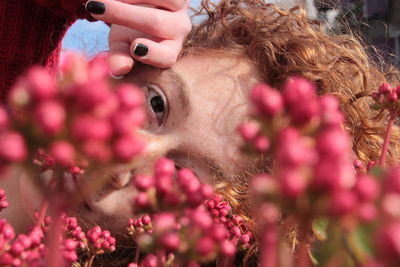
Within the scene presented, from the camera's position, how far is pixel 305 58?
151cm

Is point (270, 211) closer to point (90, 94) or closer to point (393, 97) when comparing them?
point (90, 94)

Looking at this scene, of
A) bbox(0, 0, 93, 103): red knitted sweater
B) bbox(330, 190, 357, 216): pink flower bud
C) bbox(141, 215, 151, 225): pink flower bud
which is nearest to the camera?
bbox(330, 190, 357, 216): pink flower bud

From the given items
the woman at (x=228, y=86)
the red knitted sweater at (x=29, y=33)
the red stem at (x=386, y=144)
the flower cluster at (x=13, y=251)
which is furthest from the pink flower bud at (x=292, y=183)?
the red knitted sweater at (x=29, y=33)

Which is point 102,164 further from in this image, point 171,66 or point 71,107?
point 171,66

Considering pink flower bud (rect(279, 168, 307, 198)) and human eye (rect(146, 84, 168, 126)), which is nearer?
pink flower bud (rect(279, 168, 307, 198))

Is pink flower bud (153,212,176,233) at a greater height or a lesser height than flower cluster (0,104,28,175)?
lesser

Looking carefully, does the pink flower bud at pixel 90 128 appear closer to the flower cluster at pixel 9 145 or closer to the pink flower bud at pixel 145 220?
the flower cluster at pixel 9 145

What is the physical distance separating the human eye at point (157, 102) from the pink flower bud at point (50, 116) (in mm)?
1040

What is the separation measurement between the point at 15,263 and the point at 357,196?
0.29m

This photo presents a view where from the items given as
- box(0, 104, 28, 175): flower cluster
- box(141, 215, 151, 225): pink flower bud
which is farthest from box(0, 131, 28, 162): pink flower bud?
box(141, 215, 151, 225): pink flower bud

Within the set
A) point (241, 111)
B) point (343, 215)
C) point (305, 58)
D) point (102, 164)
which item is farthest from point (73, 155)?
point (305, 58)

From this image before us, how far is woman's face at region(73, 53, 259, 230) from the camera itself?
1217mm

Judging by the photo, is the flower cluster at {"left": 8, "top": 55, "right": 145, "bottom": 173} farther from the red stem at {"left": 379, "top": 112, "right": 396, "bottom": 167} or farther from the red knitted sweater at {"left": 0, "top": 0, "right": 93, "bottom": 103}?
A: the red knitted sweater at {"left": 0, "top": 0, "right": 93, "bottom": 103}

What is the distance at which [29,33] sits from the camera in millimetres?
2090
